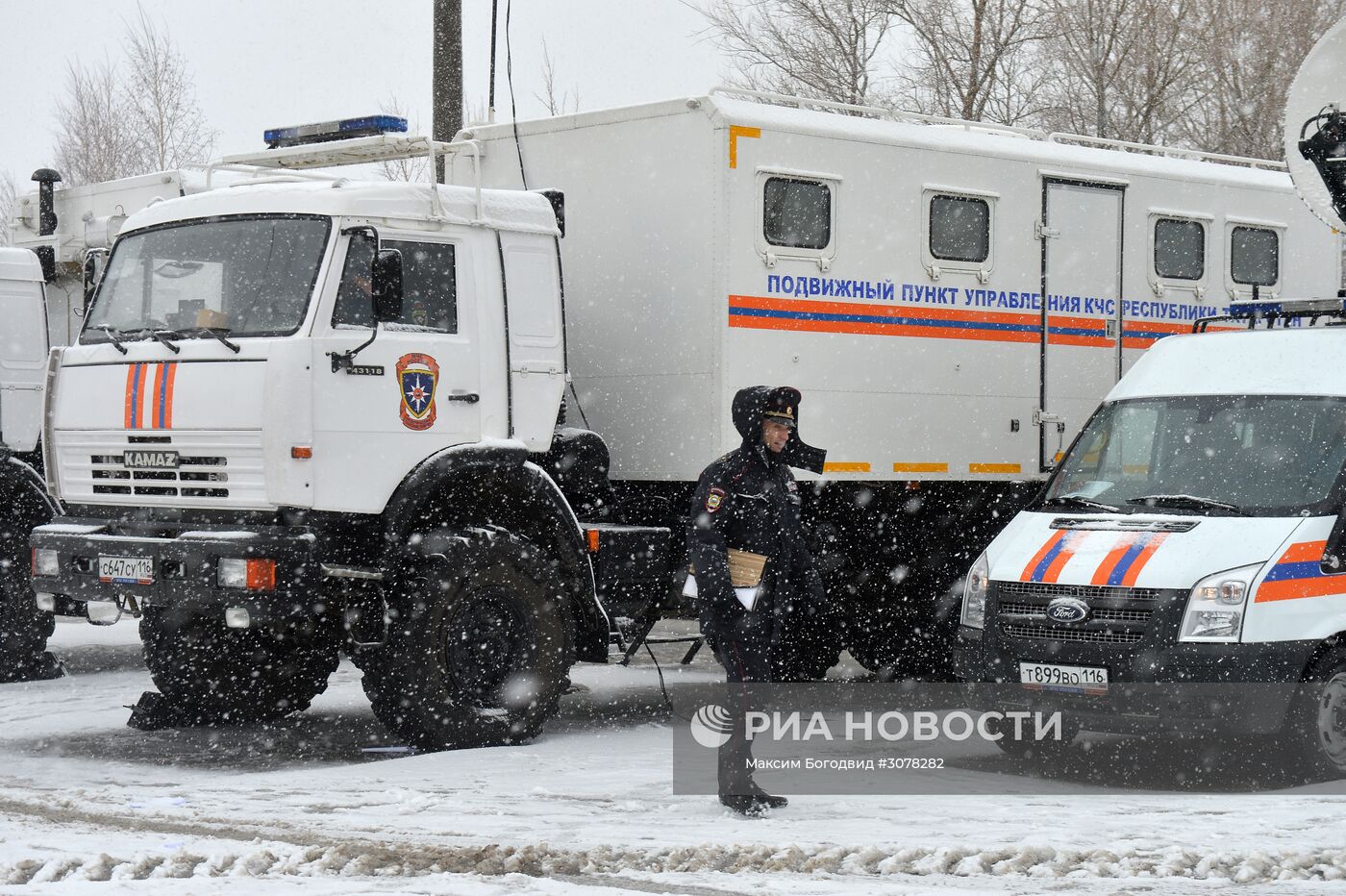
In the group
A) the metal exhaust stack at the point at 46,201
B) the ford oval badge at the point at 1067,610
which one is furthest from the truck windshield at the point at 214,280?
the metal exhaust stack at the point at 46,201

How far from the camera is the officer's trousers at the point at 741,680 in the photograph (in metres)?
8.16

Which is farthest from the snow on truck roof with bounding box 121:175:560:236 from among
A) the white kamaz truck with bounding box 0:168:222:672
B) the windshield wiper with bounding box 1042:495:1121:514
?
the windshield wiper with bounding box 1042:495:1121:514

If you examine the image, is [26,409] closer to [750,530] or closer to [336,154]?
[336,154]

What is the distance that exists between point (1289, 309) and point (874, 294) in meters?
2.54

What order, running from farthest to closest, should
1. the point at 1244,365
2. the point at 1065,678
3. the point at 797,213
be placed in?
the point at 797,213, the point at 1244,365, the point at 1065,678

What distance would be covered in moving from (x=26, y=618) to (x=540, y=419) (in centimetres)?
439

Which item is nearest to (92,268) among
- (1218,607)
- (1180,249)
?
(1218,607)

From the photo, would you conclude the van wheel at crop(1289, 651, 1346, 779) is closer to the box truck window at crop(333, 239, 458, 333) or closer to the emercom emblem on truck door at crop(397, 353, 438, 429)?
the emercom emblem on truck door at crop(397, 353, 438, 429)

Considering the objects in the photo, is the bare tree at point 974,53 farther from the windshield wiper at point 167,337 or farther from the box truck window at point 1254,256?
the windshield wiper at point 167,337

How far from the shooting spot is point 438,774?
9.19 meters

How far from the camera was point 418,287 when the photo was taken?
393 inches

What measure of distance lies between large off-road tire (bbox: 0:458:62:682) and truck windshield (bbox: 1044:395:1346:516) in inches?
263

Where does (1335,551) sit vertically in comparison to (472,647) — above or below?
above

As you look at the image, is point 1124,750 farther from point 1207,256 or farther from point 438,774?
point 1207,256
